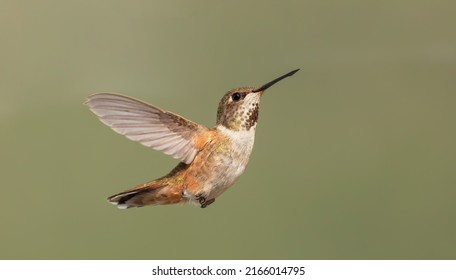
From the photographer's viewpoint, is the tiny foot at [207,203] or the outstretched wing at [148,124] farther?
the tiny foot at [207,203]

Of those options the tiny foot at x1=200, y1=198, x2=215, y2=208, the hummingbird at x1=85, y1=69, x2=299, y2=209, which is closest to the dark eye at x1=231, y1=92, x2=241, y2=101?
the hummingbird at x1=85, y1=69, x2=299, y2=209

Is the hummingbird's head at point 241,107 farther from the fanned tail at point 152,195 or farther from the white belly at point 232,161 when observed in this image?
the fanned tail at point 152,195

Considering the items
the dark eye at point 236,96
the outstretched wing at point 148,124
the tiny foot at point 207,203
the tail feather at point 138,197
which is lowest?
the tiny foot at point 207,203

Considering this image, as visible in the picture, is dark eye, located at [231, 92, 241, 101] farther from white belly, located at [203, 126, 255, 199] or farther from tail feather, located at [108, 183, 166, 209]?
tail feather, located at [108, 183, 166, 209]

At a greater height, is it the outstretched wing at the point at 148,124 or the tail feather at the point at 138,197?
the outstretched wing at the point at 148,124

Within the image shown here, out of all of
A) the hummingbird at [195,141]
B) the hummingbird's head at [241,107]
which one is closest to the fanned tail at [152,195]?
the hummingbird at [195,141]

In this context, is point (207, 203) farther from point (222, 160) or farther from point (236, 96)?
point (236, 96)
